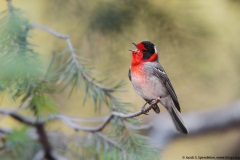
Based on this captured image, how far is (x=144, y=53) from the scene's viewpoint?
4.83 ft

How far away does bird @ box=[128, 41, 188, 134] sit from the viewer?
56.1 inches

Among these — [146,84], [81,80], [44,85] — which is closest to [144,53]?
[146,84]

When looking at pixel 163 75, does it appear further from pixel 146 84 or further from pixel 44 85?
pixel 44 85

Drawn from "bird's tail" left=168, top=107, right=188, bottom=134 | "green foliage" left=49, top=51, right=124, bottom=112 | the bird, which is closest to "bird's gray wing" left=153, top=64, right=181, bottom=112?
the bird

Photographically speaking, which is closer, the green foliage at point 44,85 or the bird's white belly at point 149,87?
the green foliage at point 44,85

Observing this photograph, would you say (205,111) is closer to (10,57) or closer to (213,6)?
(213,6)

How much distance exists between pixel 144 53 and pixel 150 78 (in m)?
0.11

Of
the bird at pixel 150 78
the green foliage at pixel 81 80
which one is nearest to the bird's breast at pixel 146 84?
the bird at pixel 150 78

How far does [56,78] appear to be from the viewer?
4.43ft

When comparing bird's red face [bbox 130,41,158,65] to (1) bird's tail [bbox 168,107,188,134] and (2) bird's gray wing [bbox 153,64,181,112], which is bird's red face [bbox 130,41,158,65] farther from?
(1) bird's tail [bbox 168,107,188,134]

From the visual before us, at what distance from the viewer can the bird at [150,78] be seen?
1425 millimetres

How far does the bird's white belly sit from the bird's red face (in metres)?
0.05

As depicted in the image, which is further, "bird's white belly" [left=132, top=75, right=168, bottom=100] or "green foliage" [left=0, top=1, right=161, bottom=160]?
"bird's white belly" [left=132, top=75, right=168, bottom=100]

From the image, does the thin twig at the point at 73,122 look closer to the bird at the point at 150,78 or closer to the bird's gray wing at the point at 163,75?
the bird at the point at 150,78
